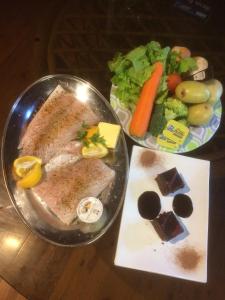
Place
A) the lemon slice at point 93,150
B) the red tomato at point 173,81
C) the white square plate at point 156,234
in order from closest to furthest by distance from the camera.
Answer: the white square plate at point 156,234, the lemon slice at point 93,150, the red tomato at point 173,81

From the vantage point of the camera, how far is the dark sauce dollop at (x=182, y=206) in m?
1.36

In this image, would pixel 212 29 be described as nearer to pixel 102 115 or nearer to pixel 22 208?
pixel 102 115

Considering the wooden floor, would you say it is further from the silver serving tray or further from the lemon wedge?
the lemon wedge

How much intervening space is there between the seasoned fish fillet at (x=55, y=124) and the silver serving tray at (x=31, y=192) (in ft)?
0.12

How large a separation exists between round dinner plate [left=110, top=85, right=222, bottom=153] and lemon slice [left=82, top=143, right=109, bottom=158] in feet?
0.46

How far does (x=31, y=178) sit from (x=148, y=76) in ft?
2.18

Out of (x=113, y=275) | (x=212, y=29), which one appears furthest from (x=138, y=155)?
(x=212, y=29)

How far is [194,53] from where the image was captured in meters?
1.66

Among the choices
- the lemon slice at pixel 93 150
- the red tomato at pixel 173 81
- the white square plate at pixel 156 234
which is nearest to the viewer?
the white square plate at pixel 156 234

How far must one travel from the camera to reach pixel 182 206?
1366mm

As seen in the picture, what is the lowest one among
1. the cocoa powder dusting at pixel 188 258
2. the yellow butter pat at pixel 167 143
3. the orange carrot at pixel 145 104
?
the cocoa powder dusting at pixel 188 258

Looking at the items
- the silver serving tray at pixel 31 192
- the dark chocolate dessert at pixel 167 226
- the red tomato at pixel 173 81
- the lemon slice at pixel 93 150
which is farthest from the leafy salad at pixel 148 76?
the dark chocolate dessert at pixel 167 226

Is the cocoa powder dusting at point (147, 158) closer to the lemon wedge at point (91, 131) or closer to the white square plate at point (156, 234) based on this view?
the white square plate at point (156, 234)

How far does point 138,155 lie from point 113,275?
49cm
